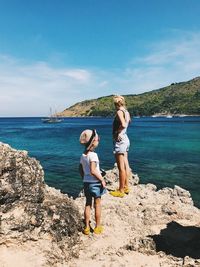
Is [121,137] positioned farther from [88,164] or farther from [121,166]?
[88,164]

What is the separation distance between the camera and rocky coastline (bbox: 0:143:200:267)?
7.90m

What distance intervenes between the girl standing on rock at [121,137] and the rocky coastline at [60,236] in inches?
55.9

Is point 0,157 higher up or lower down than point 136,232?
higher up

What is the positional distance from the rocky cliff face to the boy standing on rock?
511mm

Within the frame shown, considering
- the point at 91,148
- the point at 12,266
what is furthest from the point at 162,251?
the point at 12,266

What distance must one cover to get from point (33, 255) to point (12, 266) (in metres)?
0.55

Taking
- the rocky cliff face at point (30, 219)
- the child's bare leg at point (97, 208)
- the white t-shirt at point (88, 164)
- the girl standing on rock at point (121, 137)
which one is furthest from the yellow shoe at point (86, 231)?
the girl standing on rock at point (121, 137)

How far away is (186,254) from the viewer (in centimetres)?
880

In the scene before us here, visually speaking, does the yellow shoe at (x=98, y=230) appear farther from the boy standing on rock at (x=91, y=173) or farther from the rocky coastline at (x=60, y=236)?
the rocky coastline at (x=60, y=236)

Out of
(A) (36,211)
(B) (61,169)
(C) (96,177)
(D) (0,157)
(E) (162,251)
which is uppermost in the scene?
(D) (0,157)

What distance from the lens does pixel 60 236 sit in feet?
28.0

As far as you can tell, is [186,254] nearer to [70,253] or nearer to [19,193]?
[70,253]

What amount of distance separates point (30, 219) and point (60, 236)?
89 cm

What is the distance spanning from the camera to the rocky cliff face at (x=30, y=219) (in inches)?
310
